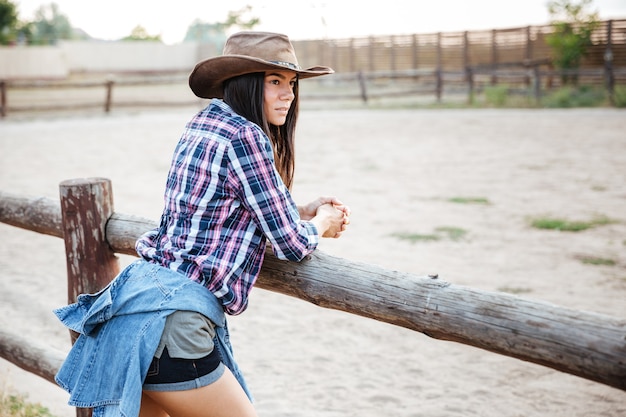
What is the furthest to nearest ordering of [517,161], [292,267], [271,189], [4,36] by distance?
1. [4,36]
2. [517,161]
3. [292,267]
4. [271,189]

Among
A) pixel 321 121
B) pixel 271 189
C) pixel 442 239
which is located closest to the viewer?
pixel 271 189

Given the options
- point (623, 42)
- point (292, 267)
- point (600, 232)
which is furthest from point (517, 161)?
point (623, 42)

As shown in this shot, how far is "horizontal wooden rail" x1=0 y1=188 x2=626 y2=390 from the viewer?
1406 mm

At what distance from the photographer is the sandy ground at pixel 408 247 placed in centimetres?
354

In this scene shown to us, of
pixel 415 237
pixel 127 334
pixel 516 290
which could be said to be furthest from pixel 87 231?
pixel 415 237

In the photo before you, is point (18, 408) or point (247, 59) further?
point (18, 408)

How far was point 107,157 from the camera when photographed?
11703mm

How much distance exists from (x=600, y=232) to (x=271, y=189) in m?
5.52

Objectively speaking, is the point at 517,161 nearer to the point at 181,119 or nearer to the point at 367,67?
the point at 181,119

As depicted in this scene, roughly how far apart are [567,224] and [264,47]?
5.61 m

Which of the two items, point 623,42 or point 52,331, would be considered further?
point 623,42

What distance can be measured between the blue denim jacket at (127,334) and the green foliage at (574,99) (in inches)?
683

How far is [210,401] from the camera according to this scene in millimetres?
1734

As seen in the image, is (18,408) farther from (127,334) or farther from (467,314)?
(467,314)
